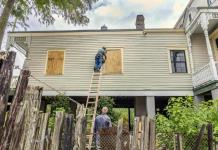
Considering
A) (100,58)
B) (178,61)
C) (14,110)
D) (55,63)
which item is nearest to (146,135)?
(14,110)

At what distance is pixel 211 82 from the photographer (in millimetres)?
10852

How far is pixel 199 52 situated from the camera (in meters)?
13.7

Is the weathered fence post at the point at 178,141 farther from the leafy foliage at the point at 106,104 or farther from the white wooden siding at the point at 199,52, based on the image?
the white wooden siding at the point at 199,52

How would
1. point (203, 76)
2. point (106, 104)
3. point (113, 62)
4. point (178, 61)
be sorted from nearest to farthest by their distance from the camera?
point (203, 76), point (106, 104), point (113, 62), point (178, 61)

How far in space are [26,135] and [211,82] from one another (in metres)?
9.49

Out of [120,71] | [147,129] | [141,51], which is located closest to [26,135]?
[147,129]

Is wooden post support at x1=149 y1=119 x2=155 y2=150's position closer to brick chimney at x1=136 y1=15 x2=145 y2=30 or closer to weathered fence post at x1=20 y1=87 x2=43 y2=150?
weathered fence post at x1=20 y1=87 x2=43 y2=150

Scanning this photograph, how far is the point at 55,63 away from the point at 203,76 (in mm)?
8147

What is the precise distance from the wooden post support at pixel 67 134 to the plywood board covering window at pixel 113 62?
9.41 metres

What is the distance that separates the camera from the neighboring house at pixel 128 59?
13.0 meters

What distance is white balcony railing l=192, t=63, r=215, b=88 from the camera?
11173 millimetres

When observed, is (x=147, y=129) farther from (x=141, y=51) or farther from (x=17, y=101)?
(x=141, y=51)

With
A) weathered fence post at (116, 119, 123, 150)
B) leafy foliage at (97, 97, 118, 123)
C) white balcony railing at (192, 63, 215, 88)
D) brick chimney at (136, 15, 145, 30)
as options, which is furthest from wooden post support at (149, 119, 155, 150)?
brick chimney at (136, 15, 145, 30)

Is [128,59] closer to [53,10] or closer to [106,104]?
[106,104]
